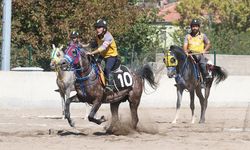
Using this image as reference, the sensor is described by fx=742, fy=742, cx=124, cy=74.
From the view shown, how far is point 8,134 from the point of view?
1542cm

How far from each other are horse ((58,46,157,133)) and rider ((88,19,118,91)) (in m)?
0.21

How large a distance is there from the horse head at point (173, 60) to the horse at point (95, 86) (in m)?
2.03

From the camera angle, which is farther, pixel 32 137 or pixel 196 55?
pixel 196 55

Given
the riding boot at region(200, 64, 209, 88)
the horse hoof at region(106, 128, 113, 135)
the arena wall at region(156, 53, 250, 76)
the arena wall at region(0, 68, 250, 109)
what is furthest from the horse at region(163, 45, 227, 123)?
the arena wall at region(156, 53, 250, 76)

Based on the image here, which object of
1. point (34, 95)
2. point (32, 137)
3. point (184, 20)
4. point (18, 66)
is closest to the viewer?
point (32, 137)

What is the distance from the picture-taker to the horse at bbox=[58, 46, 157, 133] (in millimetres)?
14961

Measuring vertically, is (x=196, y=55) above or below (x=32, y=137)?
above

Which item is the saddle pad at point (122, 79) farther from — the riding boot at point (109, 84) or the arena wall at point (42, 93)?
the arena wall at point (42, 93)

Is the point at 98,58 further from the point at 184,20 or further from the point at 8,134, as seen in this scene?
the point at 184,20

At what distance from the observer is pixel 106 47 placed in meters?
15.2

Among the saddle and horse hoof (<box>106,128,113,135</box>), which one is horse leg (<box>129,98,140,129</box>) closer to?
horse hoof (<box>106,128,113,135</box>)

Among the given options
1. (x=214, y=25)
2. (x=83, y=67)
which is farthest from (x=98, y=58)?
(x=214, y=25)

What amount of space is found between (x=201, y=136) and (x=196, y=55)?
4061 millimetres

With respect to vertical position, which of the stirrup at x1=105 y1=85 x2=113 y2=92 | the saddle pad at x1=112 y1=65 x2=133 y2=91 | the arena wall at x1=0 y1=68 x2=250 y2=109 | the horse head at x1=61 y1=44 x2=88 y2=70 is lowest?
the arena wall at x1=0 y1=68 x2=250 y2=109
